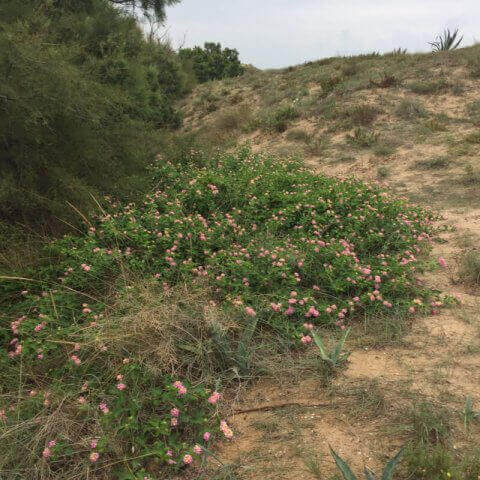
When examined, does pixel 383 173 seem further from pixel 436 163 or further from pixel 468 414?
pixel 468 414

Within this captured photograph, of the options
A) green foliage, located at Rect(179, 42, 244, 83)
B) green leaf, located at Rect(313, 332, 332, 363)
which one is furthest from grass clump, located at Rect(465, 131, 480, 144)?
green foliage, located at Rect(179, 42, 244, 83)

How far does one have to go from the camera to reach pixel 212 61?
70.9ft

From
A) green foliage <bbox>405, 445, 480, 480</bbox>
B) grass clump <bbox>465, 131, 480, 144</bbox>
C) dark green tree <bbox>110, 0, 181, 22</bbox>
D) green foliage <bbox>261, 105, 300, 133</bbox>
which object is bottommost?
green foliage <bbox>405, 445, 480, 480</bbox>

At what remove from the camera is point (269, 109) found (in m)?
13.5

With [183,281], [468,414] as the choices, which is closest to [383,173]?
[183,281]

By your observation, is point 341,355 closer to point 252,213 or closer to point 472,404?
point 472,404

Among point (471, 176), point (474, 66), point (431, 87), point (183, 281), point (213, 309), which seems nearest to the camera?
point (213, 309)

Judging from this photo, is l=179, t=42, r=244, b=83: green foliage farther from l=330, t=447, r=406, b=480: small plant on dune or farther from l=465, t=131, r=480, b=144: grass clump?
l=330, t=447, r=406, b=480: small plant on dune

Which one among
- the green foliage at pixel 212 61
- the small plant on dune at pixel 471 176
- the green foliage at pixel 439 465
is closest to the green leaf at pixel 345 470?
the green foliage at pixel 439 465

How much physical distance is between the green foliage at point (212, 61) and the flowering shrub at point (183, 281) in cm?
1608

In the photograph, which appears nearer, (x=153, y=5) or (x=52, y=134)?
(x=52, y=134)

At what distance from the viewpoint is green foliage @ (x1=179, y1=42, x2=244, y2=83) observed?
21297mm

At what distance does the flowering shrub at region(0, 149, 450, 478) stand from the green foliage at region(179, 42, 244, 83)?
16.1 m

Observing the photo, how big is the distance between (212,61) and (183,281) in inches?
771
